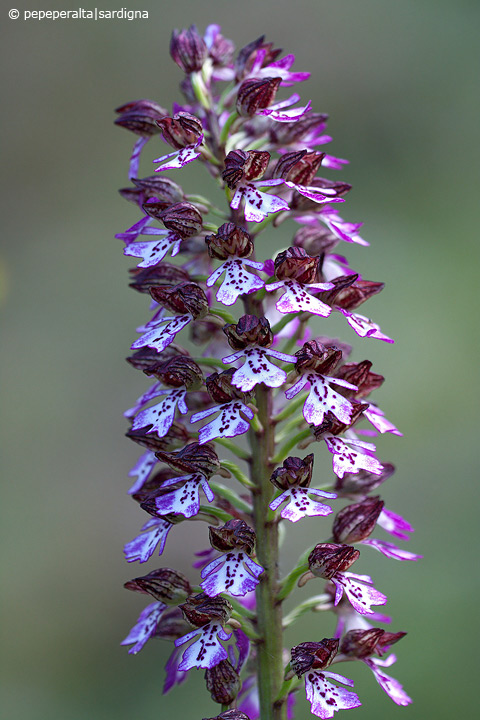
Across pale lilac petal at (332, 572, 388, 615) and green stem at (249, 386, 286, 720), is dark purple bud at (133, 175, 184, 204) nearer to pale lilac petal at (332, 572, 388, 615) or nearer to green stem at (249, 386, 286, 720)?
green stem at (249, 386, 286, 720)

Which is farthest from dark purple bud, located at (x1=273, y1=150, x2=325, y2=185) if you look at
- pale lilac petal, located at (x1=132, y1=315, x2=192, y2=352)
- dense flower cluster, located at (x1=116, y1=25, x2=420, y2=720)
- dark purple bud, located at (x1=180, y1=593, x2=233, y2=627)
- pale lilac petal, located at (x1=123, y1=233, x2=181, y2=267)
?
dark purple bud, located at (x1=180, y1=593, x2=233, y2=627)

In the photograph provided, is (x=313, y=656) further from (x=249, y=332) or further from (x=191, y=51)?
(x=191, y=51)

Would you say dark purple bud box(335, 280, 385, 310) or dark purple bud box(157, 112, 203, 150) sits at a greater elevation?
dark purple bud box(157, 112, 203, 150)

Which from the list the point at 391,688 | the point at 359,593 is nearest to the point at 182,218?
the point at 359,593

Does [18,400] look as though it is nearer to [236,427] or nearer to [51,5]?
[51,5]

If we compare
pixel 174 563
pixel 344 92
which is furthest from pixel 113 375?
pixel 344 92

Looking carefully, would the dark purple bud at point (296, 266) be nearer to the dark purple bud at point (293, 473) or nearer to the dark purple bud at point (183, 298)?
the dark purple bud at point (183, 298)

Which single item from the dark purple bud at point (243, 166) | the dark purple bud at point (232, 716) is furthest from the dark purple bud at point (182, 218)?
the dark purple bud at point (232, 716)
